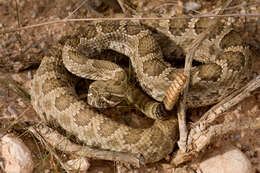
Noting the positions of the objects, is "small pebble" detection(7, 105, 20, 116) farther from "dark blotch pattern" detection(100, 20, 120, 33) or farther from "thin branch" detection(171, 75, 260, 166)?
"thin branch" detection(171, 75, 260, 166)

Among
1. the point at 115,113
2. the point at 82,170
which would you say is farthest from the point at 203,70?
the point at 82,170

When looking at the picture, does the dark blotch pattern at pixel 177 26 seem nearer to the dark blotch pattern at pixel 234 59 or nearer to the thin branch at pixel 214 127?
the dark blotch pattern at pixel 234 59

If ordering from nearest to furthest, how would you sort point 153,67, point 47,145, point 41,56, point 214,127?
point 214,127 < point 47,145 < point 153,67 < point 41,56

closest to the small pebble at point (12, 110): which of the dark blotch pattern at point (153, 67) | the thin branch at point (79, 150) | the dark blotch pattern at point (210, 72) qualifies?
the thin branch at point (79, 150)

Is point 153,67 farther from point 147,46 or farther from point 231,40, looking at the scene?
point 231,40

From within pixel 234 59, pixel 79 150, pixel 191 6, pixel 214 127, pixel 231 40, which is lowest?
pixel 79 150

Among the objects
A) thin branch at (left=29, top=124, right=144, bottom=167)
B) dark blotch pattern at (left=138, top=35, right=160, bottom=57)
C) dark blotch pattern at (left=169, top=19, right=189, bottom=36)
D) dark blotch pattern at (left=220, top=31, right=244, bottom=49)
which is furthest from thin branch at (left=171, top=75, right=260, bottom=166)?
dark blotch pattern at (left=169, top=19, right=189, bottom=36)

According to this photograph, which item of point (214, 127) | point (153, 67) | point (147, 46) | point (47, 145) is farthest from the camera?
point (147, 46)

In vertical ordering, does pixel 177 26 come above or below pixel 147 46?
above

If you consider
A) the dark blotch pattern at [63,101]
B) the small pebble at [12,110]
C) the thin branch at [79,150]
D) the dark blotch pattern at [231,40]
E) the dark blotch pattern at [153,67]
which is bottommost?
the thin branch at [79,150]

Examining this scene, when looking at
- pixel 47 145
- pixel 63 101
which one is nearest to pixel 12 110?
pixel 63 101
